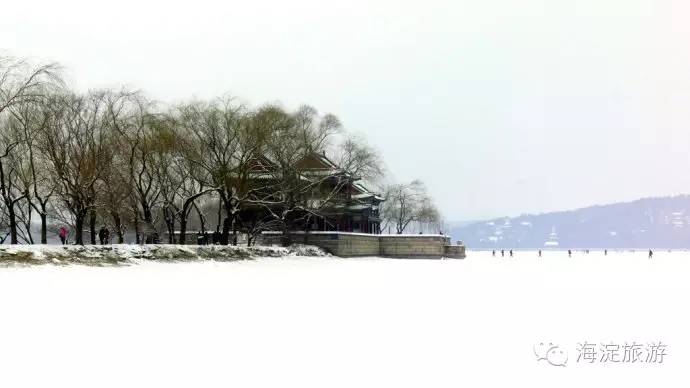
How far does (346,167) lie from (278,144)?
8.08m

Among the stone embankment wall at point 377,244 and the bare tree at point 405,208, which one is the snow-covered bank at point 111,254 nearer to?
the stone embankment wall at point 377,244

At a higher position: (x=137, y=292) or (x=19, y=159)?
(x=19, y=159)

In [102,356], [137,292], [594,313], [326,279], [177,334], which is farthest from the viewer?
[326,279]

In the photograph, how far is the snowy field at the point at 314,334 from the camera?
7977 millimetres

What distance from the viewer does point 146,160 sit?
37.4 m

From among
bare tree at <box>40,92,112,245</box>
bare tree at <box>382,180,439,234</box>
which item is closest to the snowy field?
bare tree at <box>40,92,112,245</box>

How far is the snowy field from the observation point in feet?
26.2

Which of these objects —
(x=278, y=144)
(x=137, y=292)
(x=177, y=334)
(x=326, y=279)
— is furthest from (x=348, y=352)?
(x=278, y=144)

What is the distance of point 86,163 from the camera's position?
3161cm

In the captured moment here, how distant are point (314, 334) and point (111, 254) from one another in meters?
18.4

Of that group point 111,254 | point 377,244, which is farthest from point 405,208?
point 111,254

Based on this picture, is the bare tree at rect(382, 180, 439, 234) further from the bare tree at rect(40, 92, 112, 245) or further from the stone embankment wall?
the bare tree at rect(40, 92, 112, 245)

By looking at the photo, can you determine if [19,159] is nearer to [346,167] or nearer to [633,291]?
[346,167]

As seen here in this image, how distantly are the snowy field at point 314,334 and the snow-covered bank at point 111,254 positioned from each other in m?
4.55
